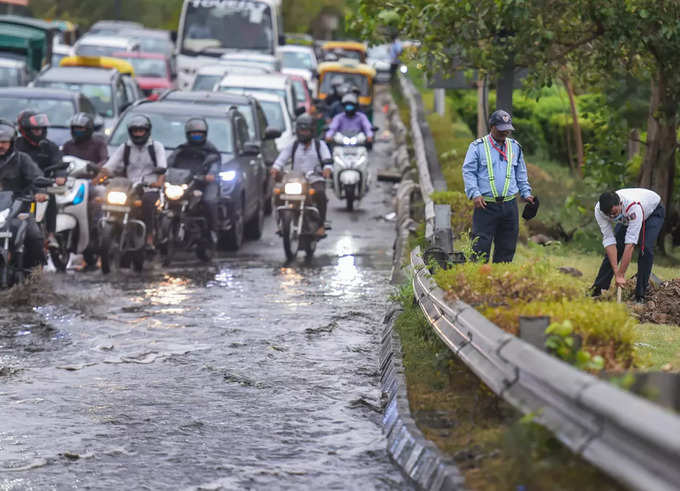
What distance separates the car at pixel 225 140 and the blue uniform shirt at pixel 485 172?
6.50 meters

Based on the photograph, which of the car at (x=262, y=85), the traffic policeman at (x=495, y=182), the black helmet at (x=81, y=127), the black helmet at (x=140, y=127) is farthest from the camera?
the car at (x=262, y=85)

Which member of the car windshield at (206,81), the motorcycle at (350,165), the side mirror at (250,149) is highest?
the car windshield at (206,81)

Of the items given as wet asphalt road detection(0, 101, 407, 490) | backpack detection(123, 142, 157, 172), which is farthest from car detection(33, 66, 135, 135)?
wet asphalt road detection(0, 101, 407, 490)

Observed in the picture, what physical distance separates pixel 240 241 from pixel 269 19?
19380mm

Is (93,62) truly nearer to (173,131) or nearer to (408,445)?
(173,131)

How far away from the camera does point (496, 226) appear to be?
11.9 metres

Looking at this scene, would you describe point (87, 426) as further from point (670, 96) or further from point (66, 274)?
point (670, 96)

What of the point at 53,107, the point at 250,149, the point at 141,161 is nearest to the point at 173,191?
the point at 141,161

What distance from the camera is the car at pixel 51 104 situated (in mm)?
19672

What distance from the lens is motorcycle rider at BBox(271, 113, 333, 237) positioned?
58.3 feet

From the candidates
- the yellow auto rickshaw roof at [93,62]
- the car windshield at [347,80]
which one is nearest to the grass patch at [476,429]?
the yellow auto rickshaw roof at [93,62]

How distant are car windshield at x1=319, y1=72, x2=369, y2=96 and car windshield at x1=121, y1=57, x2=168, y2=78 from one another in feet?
15.2

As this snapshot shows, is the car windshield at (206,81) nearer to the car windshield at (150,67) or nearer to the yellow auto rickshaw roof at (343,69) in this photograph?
the car windshield at (150,67)

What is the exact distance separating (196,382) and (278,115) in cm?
1584
